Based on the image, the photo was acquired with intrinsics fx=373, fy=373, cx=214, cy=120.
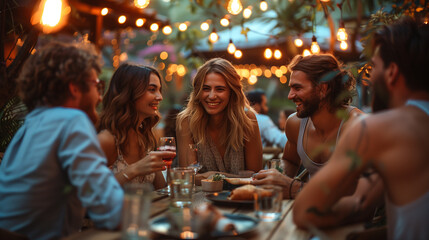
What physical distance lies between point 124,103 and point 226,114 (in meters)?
1.19

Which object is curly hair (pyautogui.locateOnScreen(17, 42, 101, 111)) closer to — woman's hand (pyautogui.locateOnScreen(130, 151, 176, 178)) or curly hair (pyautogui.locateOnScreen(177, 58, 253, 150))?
woman's hand (pyautogui.locateOnScreen(130, 151, 176, 178))

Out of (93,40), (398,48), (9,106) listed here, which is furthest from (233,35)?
(398,48)

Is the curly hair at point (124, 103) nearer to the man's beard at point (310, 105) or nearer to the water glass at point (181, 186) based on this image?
the water glass at point (181, 186)

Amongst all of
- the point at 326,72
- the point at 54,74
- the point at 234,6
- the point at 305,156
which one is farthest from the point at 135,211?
the point at 234,6

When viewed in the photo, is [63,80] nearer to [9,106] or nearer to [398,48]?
[398,48]

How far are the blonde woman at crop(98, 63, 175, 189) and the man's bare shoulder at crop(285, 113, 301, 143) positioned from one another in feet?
4.24

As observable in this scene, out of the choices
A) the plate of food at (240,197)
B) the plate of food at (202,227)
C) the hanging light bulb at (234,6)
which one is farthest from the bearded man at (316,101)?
the plate of food at (202,227)

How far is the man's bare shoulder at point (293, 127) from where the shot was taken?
138 inches

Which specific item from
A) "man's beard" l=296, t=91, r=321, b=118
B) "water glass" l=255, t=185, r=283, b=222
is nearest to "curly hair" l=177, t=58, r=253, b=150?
"man's beard" l=296, t=91, r=321, b=118

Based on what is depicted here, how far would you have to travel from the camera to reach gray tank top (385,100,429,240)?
1.41 meters

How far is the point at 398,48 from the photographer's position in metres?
1.55

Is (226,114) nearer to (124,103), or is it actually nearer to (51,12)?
(124,103)

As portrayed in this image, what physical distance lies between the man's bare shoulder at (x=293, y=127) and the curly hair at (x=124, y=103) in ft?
4.38

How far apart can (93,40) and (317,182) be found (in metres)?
6.06
